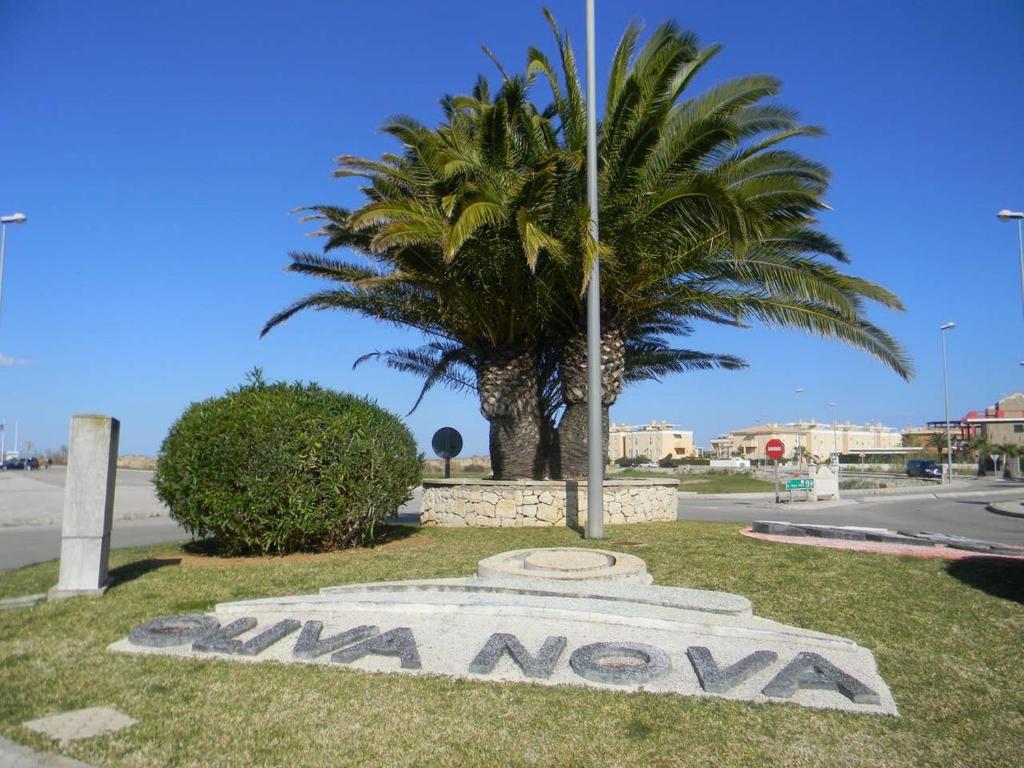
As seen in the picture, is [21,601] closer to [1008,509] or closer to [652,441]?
[1008,509]

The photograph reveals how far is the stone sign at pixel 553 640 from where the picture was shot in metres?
4.93

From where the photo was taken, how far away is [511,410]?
1480 centimetres

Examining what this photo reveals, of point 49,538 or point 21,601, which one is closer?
point 21,601

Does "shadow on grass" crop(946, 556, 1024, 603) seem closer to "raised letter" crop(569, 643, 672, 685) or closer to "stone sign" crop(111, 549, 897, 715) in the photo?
"stone sign" crop(111, 549, 897, 715)

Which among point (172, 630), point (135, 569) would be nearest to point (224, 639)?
point (172, 630)

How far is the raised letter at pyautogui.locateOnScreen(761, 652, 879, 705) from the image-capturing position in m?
4.65

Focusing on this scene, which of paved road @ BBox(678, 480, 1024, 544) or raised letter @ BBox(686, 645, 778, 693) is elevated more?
paved road @ BBox(678, 480, 1024, 544)

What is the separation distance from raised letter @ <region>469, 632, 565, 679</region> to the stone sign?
0.04 feet

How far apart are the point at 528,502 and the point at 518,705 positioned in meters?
9.26

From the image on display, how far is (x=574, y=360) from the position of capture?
14492 mm

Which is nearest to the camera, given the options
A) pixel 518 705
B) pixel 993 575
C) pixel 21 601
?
pixel 518 705

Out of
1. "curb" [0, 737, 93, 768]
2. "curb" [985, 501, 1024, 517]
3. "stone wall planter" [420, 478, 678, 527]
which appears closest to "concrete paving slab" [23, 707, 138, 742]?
"curb" [0, 737, 93, 768]

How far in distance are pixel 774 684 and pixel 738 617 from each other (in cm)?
142

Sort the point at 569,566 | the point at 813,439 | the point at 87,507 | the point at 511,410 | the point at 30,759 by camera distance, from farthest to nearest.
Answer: the point at 813,439 < the point at 511,410 < the point at 87,507 < the point at 569,566 < the point at 30,759
